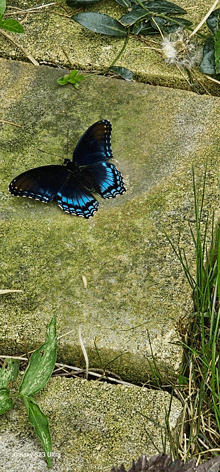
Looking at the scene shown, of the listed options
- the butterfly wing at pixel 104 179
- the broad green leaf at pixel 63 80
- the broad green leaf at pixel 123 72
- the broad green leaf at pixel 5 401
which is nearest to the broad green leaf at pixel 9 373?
the broad green leaf at pixel 5 401

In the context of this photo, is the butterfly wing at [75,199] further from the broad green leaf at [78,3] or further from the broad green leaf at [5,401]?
the broad green leaf at [78,3]

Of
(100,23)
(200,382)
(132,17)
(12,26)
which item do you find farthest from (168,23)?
(200,382)

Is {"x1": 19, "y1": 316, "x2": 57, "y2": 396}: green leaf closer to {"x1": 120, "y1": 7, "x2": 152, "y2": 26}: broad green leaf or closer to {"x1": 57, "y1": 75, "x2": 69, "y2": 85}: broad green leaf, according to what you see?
{"x1": 57, "y1": 75, "x2": 69, "y2": 85}: broad green leaf

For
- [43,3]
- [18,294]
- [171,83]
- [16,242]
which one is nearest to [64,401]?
[18,294]

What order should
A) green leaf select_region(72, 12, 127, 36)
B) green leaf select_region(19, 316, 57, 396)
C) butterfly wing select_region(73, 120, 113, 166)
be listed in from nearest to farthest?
green leaf select_region(19, 316, 57, 396) → butterfly wing select_region(73, 120, 113, 166) → green leaf select_region(72, 12, 127, 36)

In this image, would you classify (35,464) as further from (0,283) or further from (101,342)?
(0,283)

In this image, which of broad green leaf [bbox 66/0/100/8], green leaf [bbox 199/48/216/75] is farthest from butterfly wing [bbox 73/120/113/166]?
broad green leaf [bbox 66/0/100/8]
